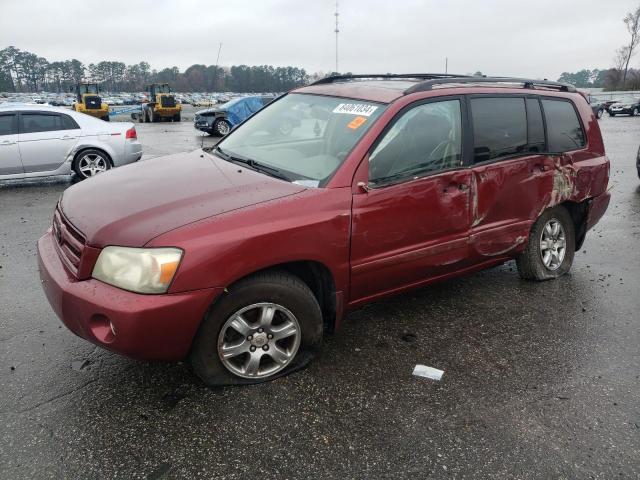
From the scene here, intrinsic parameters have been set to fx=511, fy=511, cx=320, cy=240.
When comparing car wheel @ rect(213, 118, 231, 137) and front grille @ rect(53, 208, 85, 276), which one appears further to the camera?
car wheel @ rect(213, 118, 231, 137)

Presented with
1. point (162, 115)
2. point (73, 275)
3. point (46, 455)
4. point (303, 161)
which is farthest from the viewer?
point (162, 115)

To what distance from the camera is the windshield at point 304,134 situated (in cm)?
325

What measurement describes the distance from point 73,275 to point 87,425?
30.8 inches

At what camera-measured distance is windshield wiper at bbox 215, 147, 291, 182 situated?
128 inches

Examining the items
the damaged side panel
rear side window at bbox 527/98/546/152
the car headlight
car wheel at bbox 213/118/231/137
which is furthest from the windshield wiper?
car wheel at bbox 213/118/231/137

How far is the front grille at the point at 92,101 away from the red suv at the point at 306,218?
3124 centimetres

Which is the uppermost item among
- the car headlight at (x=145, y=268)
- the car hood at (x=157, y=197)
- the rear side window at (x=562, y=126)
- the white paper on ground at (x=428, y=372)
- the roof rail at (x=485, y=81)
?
the roof rail at (x=485, y=81)

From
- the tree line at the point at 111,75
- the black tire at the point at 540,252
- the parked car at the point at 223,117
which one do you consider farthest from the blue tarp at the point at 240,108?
the tree line at the point at 111,75

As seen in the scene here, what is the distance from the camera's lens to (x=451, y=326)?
376 cm

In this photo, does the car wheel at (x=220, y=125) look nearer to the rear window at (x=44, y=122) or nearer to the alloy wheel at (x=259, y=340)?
the rear window at (x=44, y=122)

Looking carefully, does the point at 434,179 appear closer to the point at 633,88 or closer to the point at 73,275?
the point at 73,275

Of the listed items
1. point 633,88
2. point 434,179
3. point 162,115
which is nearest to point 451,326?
point 434,179

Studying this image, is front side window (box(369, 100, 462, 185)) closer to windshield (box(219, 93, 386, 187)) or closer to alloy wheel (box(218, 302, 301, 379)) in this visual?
windshield (box(219, 93, 386, 187))

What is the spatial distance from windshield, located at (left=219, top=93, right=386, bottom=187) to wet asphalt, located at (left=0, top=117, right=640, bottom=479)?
4.03 feet
